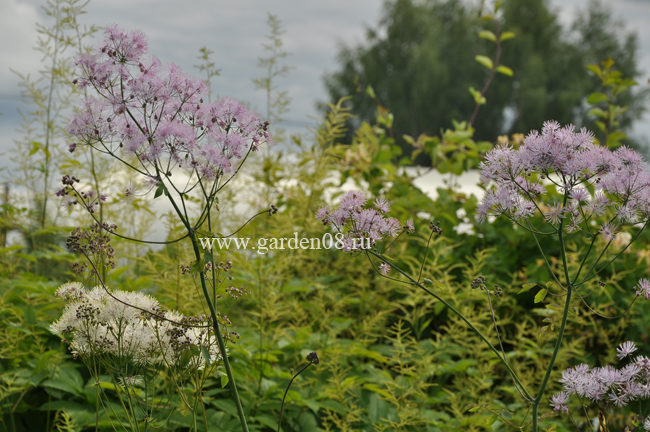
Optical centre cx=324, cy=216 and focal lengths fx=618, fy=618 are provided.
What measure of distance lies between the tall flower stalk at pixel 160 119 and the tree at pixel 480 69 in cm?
2802

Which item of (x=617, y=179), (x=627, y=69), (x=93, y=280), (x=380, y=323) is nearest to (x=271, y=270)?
(x=380, y=323)

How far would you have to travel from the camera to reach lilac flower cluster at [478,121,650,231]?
1.26 m

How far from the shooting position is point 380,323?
2977mm

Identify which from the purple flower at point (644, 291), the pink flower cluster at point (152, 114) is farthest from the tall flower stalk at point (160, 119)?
the purple flower at point (644, 291)

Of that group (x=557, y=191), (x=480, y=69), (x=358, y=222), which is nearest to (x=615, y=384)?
(x=557, y=191)

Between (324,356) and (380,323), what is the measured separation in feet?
2.16

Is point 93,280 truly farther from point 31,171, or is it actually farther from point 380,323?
point 31,171

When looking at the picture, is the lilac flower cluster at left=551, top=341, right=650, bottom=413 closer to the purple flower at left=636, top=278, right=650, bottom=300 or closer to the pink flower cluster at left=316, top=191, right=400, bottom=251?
the purple flower at left=636, top=278, right=650, bottom=300

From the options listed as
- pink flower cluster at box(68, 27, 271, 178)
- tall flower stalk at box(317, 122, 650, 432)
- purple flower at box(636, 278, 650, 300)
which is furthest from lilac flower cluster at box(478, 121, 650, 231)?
pink flower cluster at box(68, 27, 271, 178)

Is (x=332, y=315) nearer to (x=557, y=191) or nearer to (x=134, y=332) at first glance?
(x=134, y=332)

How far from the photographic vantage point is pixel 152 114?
127 cm

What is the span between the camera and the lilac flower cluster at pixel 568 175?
1261mm

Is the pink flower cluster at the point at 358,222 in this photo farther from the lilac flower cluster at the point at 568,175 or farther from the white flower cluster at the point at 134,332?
the white flower cluster at the point at 134,332

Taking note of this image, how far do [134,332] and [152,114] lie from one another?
0.51 m
